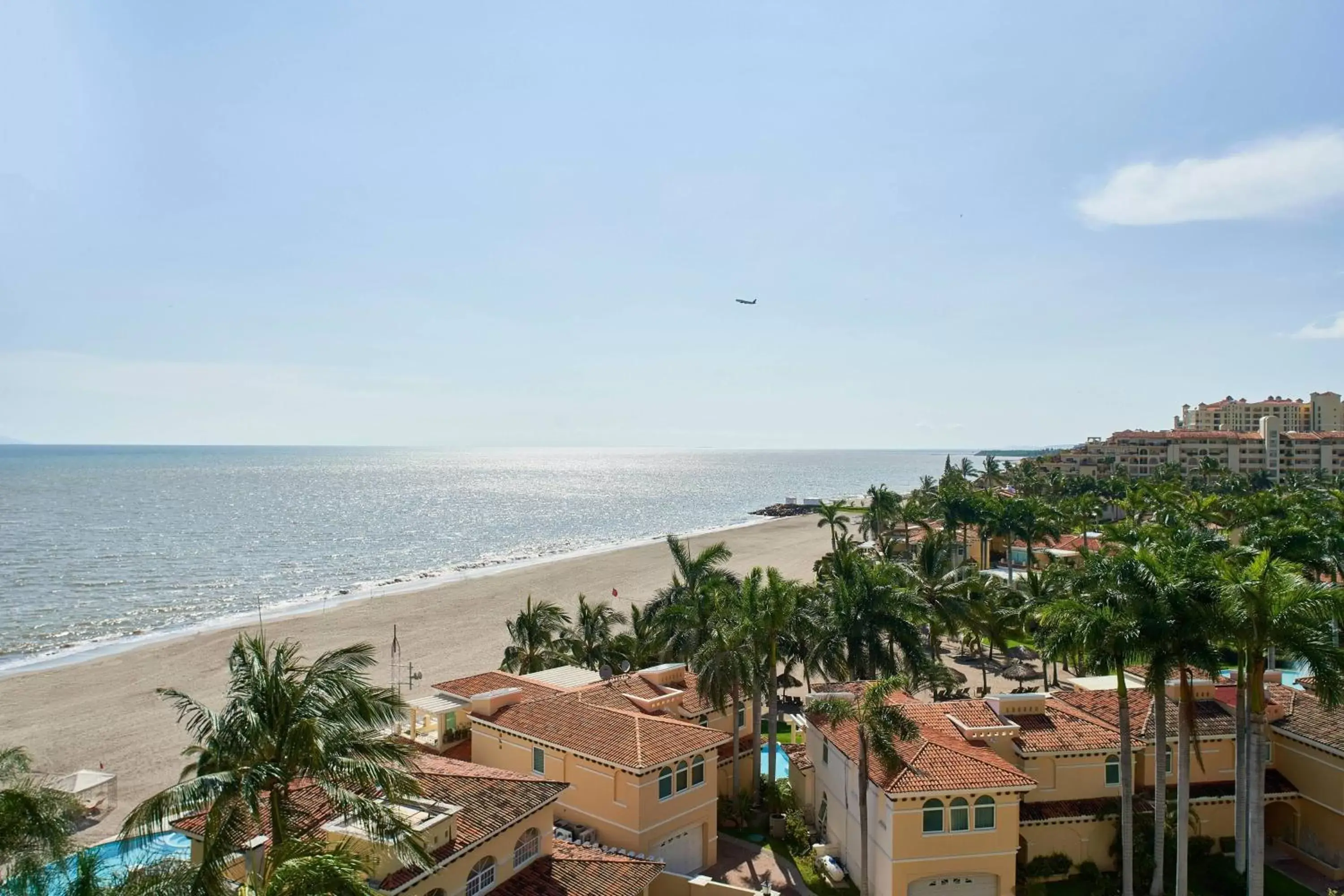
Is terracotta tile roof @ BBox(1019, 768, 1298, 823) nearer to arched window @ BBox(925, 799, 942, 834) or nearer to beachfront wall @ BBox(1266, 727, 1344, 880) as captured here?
beachfront wall @ BBox(1266, 727, 1344, 880)

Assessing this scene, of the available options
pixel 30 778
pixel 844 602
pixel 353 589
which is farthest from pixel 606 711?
pixel 353 589

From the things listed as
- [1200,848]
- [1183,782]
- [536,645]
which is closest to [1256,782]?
[1183,782]

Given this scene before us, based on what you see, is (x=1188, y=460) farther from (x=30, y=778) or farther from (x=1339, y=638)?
(x=30, y=778)

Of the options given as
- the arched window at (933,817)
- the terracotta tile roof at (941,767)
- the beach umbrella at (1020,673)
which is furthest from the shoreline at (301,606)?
the arched window at (933,817)

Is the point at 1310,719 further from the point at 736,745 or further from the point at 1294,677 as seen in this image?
the point at 736,745

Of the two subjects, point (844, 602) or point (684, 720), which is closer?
point (684, 720)

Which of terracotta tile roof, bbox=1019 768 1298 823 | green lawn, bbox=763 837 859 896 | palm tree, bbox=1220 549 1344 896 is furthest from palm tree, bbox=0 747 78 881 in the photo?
palm tree, bbox=1220 549 1344 896
